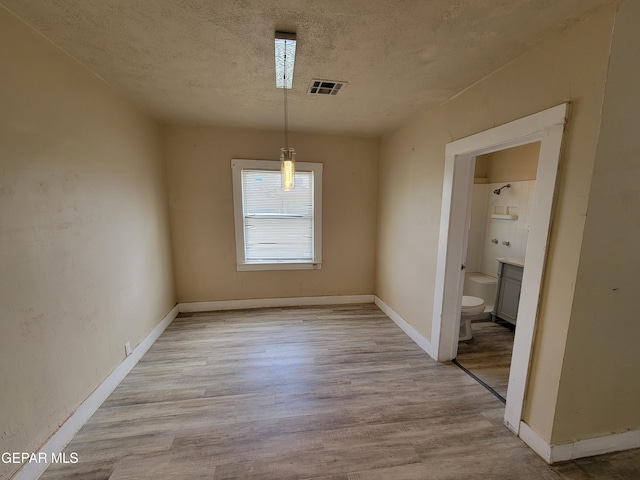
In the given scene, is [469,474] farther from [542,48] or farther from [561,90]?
[542,48]

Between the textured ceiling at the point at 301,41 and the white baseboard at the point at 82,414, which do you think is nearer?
the textured ceiling at the point at 301,41

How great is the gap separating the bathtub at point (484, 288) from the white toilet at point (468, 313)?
0.81 meters

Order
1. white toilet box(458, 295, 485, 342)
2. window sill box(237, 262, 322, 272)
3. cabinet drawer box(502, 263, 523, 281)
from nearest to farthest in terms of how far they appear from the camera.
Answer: white toilet box(458, 295, 485, 342) → cabinet drawer box(502, 263, 523, 281) → window sill box(237, 262, 322, 272)

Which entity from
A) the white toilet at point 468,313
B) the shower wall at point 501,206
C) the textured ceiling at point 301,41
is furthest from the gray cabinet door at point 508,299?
the textured ceiling at point 301,41

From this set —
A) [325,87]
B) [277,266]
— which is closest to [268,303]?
[277,266]

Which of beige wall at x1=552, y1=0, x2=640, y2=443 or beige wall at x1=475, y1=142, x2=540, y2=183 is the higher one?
beige wall at x1=475, y1=142, x2=540, y2=183

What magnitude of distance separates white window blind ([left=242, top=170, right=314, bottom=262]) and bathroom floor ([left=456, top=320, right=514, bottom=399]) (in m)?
2.22

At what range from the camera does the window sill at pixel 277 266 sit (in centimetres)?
367

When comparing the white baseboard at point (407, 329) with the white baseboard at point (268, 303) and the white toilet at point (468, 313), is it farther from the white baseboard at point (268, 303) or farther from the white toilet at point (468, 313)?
the white toilet at point (468, 313)

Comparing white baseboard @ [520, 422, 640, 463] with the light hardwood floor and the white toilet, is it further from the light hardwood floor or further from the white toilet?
the white toilet

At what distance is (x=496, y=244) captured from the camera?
3848mm

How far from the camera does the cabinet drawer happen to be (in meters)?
2.99

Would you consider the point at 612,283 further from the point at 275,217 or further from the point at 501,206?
the point at 275,217

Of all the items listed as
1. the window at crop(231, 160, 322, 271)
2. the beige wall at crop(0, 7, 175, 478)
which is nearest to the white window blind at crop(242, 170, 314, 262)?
the window at crop(231, 160, 322, 271)
